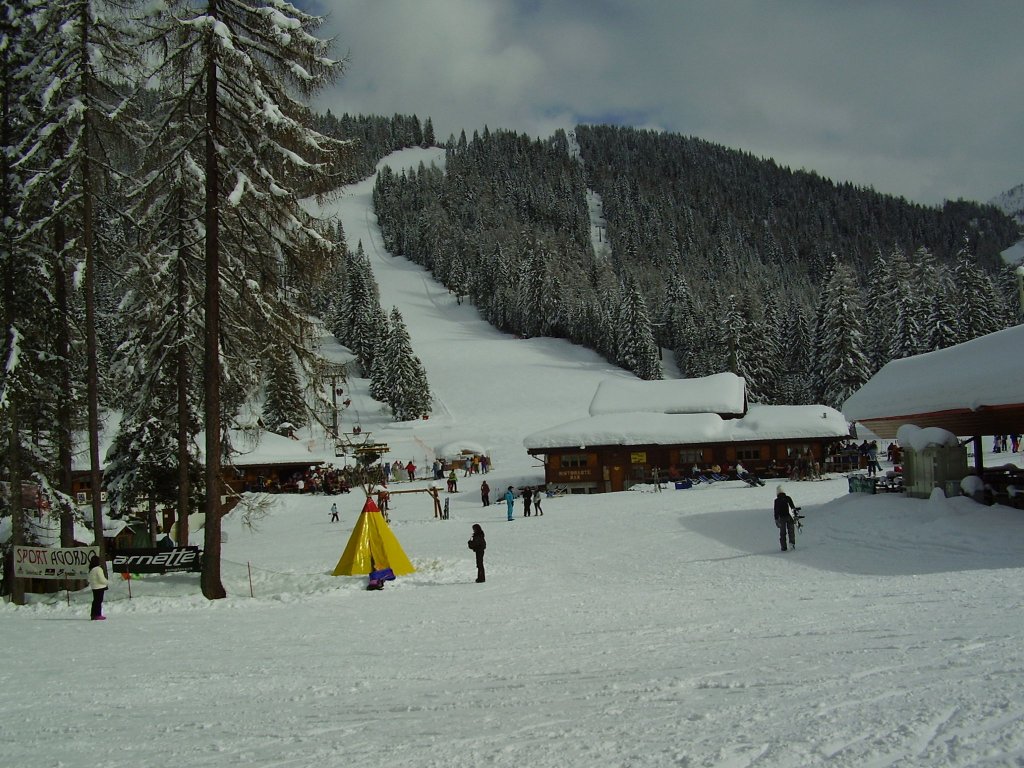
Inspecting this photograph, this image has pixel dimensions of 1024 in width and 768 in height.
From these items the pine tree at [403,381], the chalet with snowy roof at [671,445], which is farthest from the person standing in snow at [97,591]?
the pine tree at [403,381]

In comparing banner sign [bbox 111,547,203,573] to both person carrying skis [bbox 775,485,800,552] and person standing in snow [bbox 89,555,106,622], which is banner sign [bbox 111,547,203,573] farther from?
person carrying skis [bbox 775,485,800,552]

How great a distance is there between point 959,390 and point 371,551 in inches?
580

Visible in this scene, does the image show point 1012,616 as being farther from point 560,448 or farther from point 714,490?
point 560,448

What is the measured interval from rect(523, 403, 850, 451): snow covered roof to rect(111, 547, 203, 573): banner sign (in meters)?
22.0

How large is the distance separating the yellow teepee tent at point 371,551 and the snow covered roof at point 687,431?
A: 2056 cm

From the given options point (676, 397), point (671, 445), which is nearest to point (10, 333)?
point (671, 445)

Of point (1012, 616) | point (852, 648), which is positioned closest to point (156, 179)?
point (852, 648)

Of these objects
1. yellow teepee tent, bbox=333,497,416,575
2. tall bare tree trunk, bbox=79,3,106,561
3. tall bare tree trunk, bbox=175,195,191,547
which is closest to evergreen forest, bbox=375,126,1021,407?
yellow teepee tent, bbox=333,497,416,575

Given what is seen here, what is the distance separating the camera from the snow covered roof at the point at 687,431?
125 feet

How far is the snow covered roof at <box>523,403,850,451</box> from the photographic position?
38219 millimetres

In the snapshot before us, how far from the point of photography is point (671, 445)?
3872 centimetres

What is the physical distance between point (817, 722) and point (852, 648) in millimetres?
2518

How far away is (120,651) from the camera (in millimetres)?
10461

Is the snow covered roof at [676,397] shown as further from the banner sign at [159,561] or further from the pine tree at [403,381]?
the banner sign at [159,561]
